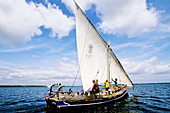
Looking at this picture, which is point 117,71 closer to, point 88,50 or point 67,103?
point 88,50

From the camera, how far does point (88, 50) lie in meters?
17.5

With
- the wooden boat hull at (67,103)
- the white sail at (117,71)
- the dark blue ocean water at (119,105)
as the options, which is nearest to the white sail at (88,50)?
the white sail at (117,71)

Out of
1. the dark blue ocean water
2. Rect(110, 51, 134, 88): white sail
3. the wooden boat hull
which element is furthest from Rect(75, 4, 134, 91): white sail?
the dark blue ocean water

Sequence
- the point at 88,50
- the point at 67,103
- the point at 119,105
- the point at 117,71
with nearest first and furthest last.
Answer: the point at 67,103
the point at 119,105
the point at 88,50
the point at 117,71

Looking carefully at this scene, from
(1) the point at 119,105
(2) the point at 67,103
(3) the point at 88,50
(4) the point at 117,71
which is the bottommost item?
(1) the point at 119,105

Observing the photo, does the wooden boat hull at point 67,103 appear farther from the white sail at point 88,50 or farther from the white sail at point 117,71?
the white sail at point 117,71

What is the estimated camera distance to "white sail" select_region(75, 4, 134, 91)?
17016 mm

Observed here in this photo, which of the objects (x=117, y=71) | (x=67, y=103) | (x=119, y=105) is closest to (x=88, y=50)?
(x=117, y=71)

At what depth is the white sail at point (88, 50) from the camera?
17.0 metres

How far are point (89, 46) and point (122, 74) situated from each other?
8.25m

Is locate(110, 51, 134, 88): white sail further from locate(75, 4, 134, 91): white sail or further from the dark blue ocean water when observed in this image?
the dark blue ocean water

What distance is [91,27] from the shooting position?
17.6 metres

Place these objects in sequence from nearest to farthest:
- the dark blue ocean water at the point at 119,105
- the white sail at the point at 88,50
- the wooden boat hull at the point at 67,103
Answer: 1. the wooden boat hull at the point at 67,103
2. the dark blue ocean water at the point at 119,105
3. the white sail at the point at 88,50

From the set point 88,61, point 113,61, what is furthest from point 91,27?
point 113,61
